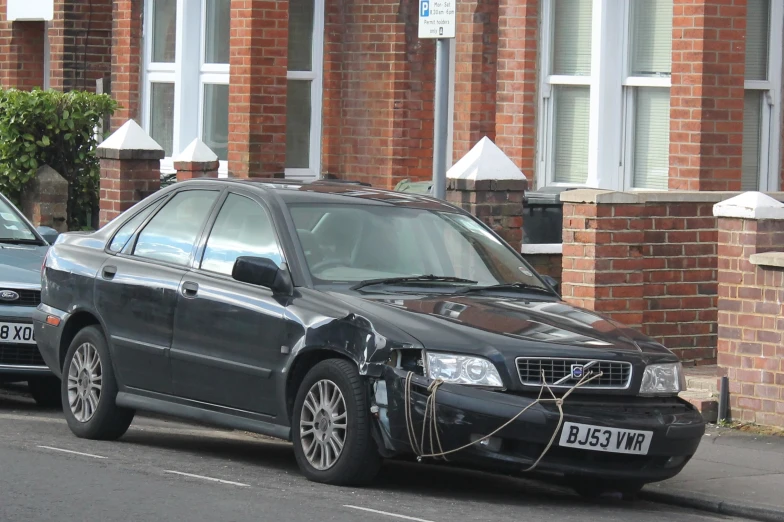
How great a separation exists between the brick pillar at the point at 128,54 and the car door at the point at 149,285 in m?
10.1

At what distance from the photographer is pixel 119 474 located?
8.63 m

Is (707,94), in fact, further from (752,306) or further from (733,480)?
(733,480)

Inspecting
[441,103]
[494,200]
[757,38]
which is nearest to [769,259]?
[441,103]

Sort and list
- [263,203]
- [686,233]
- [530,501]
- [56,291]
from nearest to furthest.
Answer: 1. [530,501]
2. [263,203]
3. [56,291]
4. [686,233]

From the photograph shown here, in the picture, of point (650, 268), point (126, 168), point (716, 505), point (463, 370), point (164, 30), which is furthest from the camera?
point (164, 30)

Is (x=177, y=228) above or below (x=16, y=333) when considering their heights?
above

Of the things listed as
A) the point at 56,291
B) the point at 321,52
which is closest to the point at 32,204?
the point at 321,52

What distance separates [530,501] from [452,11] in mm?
3745

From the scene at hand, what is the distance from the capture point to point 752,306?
11.2m

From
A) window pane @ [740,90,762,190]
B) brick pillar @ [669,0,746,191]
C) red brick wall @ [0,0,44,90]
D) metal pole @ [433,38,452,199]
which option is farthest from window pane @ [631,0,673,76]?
red brick wall @ [0,0,44,90]

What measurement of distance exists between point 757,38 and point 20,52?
1197 centimetres

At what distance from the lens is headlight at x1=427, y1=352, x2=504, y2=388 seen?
802 cm

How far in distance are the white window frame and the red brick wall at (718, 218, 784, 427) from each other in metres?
8.05

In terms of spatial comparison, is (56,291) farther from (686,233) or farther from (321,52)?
(321,52)
